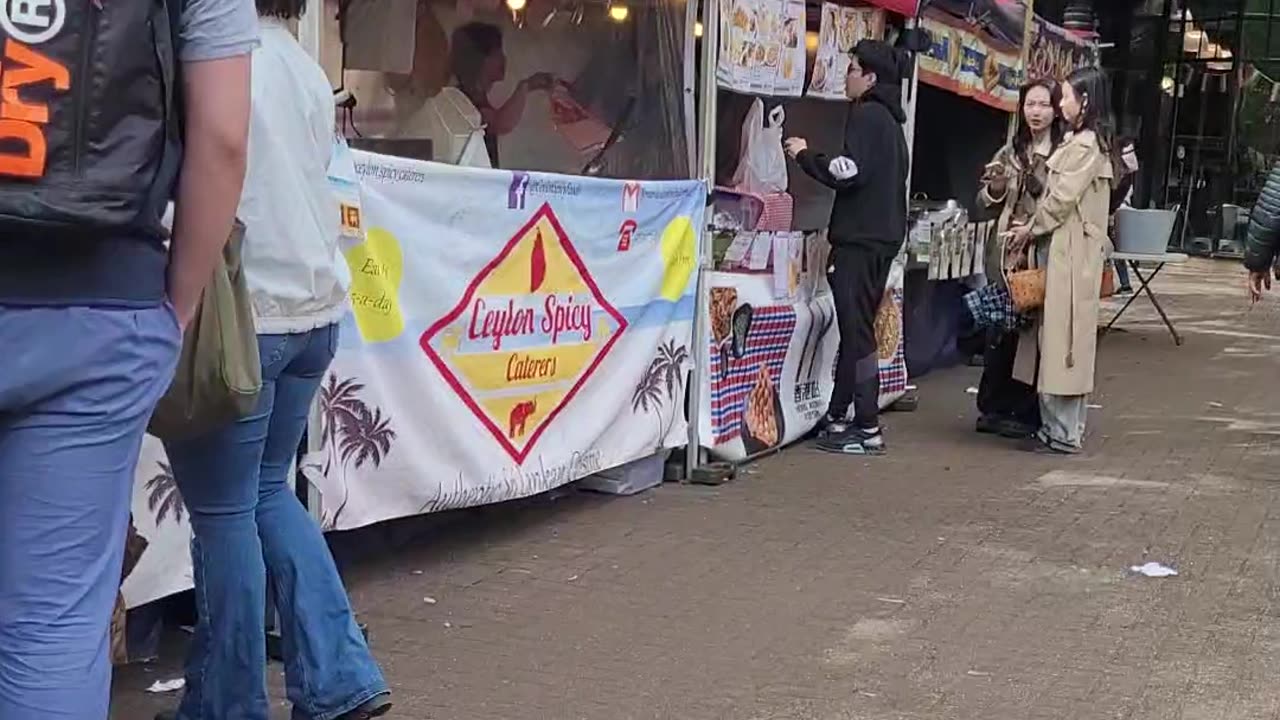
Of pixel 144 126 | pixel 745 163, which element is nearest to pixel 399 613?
pixel 144 126

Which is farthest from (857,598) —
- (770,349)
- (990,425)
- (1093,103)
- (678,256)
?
(1093,103)

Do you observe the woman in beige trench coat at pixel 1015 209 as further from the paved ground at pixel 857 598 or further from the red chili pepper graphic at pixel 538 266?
the red chili pepper graphic at pixel 538 266

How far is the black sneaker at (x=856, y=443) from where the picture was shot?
725 centimetres

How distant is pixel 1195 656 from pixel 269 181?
3.10 m

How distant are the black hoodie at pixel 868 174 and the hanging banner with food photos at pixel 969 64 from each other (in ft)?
4.97

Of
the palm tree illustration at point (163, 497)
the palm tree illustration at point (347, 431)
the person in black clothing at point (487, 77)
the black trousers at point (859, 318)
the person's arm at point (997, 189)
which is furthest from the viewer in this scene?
the person's arm at point (997, 189)

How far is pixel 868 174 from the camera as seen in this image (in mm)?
6945

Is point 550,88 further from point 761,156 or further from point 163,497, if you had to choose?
point 163,497

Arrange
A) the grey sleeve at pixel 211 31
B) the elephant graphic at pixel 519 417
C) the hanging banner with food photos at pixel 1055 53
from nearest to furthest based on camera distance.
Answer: the grey sleeve at pixel 211 31
the elephant graphic at pixel 519 417
the hanging banner with food photos at pixel 1055 53

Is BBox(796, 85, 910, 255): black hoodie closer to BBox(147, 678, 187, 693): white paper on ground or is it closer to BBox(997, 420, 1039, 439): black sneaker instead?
BBox(997, 420, 1039, 439): black sneaker

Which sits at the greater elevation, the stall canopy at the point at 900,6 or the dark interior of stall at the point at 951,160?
the stall canopy at the point at 900,6

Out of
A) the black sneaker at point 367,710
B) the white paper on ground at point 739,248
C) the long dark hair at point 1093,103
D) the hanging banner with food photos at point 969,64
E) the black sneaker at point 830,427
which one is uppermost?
the hanging banner with food photos at point 969,64

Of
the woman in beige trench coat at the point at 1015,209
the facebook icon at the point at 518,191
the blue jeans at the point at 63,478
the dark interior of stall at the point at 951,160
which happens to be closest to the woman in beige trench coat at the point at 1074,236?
the woman in beige trench coat at the point at 1015,209

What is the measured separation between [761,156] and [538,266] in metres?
2.20
